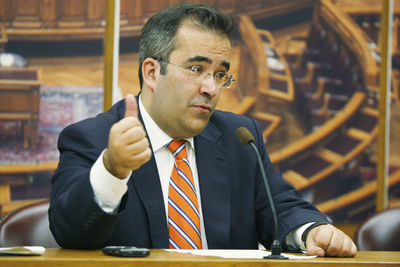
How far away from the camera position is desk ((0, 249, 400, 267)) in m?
1.25

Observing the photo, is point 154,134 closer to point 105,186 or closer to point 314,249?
point 105,186

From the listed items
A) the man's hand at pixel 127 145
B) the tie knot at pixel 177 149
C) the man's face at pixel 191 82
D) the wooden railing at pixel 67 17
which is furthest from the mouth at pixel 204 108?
the wooden railing at pixel 67 17

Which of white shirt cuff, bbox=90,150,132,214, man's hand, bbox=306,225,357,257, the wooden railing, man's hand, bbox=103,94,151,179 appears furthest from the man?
the wooden railing

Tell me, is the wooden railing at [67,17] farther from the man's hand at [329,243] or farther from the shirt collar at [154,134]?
the man's hand at [329,243]

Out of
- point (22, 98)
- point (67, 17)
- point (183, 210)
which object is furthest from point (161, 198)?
point (67, 17)

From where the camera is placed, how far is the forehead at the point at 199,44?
1.96 metres

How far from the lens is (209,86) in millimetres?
1948

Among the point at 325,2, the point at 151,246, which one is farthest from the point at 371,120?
the point at 151,246

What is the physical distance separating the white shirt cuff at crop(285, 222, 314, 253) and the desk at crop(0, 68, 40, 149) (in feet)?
5.30

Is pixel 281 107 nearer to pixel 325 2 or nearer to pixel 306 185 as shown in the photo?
pixel 306 185

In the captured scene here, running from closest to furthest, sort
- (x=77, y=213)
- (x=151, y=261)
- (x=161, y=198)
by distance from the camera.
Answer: (x=151, y=261), (x=77, y=213), (x=161, y=198)

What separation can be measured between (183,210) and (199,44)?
569mm

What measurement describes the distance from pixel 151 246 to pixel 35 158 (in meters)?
1.40

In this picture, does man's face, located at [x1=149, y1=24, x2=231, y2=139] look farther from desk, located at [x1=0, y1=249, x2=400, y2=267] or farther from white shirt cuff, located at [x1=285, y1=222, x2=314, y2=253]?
desk, located at [x1=0, y1=249, x2=400, y2=267]
